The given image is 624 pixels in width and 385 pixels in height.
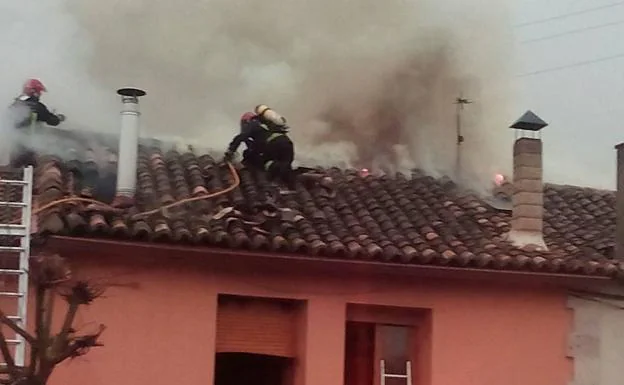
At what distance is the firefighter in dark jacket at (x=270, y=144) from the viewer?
12.6 meters

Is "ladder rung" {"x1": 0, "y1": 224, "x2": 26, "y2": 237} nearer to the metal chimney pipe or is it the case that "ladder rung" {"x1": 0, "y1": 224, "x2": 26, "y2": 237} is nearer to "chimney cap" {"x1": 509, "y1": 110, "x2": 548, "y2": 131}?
the metal chimney pipe

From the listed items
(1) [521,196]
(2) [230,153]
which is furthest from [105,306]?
(1) [521,196]

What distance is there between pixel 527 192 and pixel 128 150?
4366 mm

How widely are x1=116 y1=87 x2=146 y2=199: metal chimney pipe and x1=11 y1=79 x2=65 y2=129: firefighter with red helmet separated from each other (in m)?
1.14

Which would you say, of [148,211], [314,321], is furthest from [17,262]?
[314,321]

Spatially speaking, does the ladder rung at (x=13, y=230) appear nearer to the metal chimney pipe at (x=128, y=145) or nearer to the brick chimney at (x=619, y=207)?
the metal chimney pipe at (x=128, y=145)

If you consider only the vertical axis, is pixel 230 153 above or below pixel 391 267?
above

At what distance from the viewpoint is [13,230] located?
9555 mm

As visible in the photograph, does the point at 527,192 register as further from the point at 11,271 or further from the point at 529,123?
the point at 11,271

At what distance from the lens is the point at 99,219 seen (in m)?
10.1

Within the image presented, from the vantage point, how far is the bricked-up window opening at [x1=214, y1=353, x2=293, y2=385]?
1154 cm

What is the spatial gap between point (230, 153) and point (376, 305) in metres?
2.68

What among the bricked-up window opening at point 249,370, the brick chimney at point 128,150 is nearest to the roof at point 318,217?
the brick chimney at point 128,150

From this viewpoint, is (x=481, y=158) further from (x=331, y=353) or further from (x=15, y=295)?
(x=15, y=295)
